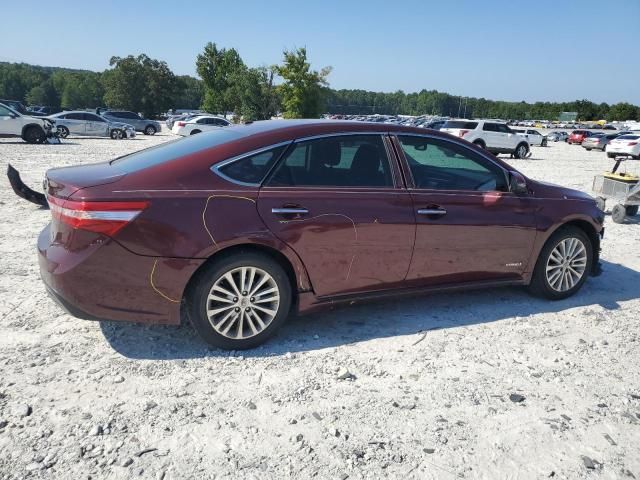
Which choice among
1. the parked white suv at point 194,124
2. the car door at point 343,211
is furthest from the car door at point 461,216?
the parked white suv at point 194,124

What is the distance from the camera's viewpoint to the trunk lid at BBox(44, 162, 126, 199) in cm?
334

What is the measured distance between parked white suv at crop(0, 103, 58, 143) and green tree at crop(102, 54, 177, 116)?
52.2 metres

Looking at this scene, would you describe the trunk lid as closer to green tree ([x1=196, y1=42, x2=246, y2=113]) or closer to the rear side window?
the rear side window

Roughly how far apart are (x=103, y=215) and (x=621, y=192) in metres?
8.93

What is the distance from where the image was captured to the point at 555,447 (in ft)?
9.20

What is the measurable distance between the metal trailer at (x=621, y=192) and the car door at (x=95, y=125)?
25.6m

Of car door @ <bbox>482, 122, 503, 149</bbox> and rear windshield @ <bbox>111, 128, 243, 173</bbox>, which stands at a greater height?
rear windshield @ <bbox>111, 128, 243, 173</bbox>

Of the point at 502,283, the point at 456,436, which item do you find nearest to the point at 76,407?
the point at 456,436

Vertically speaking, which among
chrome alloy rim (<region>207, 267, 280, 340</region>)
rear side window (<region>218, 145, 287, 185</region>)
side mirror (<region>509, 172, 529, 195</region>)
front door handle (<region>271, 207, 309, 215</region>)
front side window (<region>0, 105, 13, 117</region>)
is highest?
rear side window (<region>218, 145, 287, 185</region>)

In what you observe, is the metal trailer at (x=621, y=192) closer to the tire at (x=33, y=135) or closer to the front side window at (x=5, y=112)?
the tire at (x=33, y=135)

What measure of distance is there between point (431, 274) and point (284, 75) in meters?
48.3

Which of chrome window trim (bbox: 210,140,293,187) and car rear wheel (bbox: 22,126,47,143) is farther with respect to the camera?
car rear wheel (bbox: 22,126,47,143)

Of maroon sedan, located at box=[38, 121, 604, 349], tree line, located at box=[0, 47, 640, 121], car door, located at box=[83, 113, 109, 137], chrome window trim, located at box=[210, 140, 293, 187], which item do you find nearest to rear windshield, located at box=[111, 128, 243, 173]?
maroon sedan, located at box=[38, 121, 604, 349]

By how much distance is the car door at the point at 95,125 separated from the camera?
91.2ft
